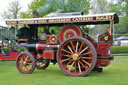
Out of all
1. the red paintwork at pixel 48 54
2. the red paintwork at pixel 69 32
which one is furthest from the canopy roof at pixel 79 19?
the red paintwork at pixel 48 54

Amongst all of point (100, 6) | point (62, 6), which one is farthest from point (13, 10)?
point (100, 6)

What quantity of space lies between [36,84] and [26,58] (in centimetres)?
218

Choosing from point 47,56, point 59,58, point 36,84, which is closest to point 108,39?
point 59,58

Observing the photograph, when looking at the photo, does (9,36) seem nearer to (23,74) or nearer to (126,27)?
A: (23,74)

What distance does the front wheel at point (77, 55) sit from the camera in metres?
6.24

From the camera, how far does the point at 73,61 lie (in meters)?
6.54

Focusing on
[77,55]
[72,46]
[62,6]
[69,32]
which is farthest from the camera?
[62,6]

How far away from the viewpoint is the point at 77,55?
6.41 meters

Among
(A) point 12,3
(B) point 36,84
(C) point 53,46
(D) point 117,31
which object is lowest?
(B) point 36,84

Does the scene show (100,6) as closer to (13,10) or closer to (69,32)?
(13,10)

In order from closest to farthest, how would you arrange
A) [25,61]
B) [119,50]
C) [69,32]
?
[69,32] < [25,61] < [119,50]

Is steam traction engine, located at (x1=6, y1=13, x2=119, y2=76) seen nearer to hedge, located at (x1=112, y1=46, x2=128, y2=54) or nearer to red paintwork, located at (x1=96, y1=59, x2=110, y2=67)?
red paintwork, located at (x1=96, y1=59, x2=110, y2=67)

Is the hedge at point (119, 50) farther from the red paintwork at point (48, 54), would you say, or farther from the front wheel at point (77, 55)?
the red paintwork at point (48, 54)

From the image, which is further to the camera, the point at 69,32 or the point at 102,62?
the point at 69,32
